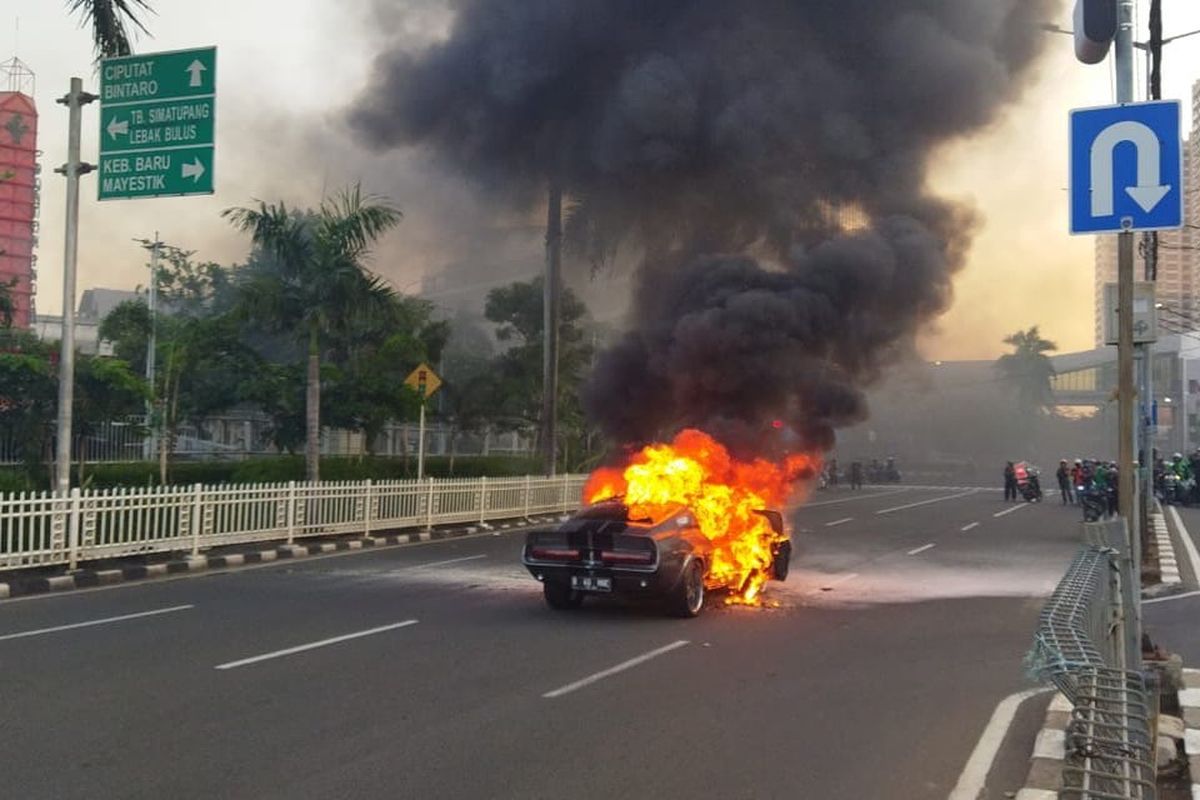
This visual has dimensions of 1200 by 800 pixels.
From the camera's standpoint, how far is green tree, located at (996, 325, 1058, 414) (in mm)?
71062

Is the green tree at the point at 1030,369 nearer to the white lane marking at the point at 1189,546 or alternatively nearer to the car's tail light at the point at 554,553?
the white lane marking at the point at 1189,546

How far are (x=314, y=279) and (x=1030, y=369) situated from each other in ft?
203

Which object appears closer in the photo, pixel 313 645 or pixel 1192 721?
pixel 1192 721

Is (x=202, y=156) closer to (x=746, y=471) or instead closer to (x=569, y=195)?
(x=746, y=471)

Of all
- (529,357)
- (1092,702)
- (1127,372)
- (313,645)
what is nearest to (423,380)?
(529,357)

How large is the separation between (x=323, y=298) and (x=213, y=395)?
6131mm

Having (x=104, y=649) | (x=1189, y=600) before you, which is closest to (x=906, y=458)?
(x=1189, y=600)

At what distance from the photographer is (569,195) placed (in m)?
21.8

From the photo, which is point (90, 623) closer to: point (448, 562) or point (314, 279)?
point (448, 562)

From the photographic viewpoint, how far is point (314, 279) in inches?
769

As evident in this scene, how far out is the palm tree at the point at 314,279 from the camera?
19391 mm

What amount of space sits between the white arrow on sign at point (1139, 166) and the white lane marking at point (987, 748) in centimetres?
313

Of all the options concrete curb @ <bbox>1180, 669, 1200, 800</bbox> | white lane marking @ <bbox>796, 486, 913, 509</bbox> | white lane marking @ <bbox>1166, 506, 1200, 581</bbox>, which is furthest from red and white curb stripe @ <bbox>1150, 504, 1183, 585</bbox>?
white lane marking @ <bbox>796, 486, 913, 509</bbox>

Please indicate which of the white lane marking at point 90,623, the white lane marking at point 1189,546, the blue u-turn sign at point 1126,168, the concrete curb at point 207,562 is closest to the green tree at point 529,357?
the concrete curb at point 207,562
